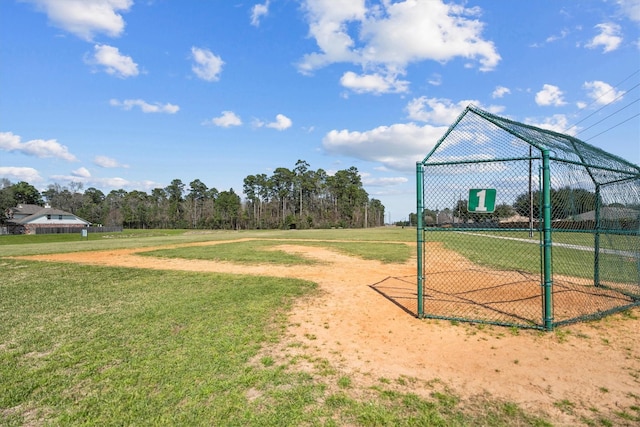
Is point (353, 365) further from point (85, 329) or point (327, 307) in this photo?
point (85, 329)

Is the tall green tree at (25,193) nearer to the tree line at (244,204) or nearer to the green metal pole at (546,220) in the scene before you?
the tree line at (244,204)

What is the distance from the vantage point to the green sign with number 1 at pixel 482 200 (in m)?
5.03

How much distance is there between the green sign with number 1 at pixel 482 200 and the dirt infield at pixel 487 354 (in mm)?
1815

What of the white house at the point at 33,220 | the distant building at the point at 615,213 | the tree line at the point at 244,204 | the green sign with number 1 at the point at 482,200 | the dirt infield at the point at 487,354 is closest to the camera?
the dirt infield at the point at 487,354

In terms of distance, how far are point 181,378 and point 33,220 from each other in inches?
3004

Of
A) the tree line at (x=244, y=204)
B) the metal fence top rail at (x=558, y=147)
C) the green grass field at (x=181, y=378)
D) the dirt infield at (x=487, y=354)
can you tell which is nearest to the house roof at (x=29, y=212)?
the tree line at (x=244, y=204)

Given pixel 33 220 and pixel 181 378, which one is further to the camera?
pixel 33 220

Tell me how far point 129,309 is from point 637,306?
958cm

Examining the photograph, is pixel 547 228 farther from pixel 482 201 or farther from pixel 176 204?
pixel 176 204

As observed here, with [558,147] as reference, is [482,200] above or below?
below

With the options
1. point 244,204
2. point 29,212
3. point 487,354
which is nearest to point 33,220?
point 29,212

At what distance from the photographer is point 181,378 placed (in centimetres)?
353

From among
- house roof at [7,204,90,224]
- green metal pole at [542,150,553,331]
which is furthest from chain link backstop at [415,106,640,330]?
house roof at [7,204,90,224]

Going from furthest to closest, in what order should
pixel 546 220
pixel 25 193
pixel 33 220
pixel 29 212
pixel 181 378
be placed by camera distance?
pixel 25 193, pixel 29 212, pixel 33 220, pixel 546 220, pixel 181 378
